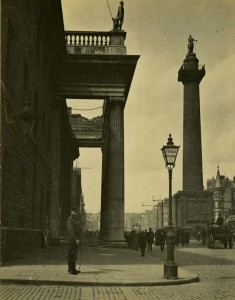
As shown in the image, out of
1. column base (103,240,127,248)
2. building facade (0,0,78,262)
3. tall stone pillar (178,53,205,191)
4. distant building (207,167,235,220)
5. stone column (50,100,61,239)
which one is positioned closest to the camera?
building facade (0,0,78,262)

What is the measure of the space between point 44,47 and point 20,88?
30.7ft

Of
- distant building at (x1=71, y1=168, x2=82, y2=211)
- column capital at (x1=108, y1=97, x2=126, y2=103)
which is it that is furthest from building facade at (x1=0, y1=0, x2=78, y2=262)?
distant building at (x1=71, y1=168, x2=82, y2=211)

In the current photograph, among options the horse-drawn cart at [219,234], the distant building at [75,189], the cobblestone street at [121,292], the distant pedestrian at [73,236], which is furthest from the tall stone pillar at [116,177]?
the distant building at [75,189]

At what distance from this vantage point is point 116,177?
3155cm

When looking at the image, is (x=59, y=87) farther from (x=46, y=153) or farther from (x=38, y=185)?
(x=38, y=185)

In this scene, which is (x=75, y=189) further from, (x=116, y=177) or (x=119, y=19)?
(x=116, y=177)

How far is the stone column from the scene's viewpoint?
3095 centimetres

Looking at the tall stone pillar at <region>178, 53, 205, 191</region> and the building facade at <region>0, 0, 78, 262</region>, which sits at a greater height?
the tall stone pillar at <region>178, 53, 205, 191</region>

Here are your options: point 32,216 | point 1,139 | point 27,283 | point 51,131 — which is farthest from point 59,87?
point 27,283

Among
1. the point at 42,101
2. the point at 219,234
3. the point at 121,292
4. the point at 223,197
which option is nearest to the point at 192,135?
the point at 219,234

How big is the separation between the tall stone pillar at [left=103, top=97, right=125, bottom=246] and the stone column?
9.47 ft

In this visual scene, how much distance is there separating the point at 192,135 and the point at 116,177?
37834mm

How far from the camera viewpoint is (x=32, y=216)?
25.0m

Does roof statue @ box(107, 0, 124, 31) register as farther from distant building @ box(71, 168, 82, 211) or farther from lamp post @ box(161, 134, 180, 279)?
distant building @ box(71, 168, 82, 211)
